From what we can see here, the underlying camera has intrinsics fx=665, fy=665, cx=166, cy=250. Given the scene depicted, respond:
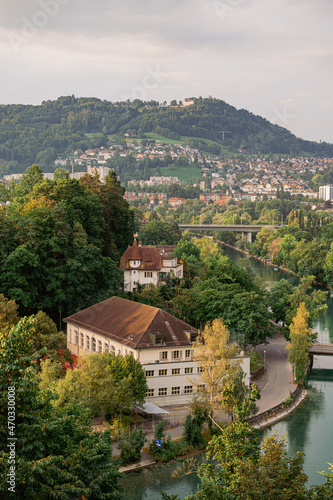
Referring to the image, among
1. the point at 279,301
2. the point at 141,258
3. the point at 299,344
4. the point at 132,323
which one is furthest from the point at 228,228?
the point at 132,323

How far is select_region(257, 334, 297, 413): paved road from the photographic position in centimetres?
3444

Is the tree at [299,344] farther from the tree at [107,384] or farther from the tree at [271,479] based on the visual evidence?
the tree at [271,479]

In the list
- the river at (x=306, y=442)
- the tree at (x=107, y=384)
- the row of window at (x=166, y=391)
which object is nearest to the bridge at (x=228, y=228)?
the river at (x=306, y=442)

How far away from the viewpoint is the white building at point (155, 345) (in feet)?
106

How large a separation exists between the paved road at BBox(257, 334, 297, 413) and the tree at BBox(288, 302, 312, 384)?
2.63 feet

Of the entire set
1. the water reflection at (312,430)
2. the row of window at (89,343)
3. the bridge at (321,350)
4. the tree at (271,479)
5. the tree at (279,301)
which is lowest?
the water reflection at (312,430)

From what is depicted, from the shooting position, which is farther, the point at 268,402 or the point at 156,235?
the point at 156,235

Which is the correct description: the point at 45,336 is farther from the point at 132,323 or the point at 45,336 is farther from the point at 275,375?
the point at 275,375

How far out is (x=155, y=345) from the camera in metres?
32.6

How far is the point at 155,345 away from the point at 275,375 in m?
9.17

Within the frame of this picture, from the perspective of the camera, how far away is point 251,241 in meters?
112

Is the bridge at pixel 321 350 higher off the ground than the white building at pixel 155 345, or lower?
lower

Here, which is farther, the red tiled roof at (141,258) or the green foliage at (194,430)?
the red tiled roof at (141,258)

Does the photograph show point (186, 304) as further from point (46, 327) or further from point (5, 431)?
point (5, 431)
